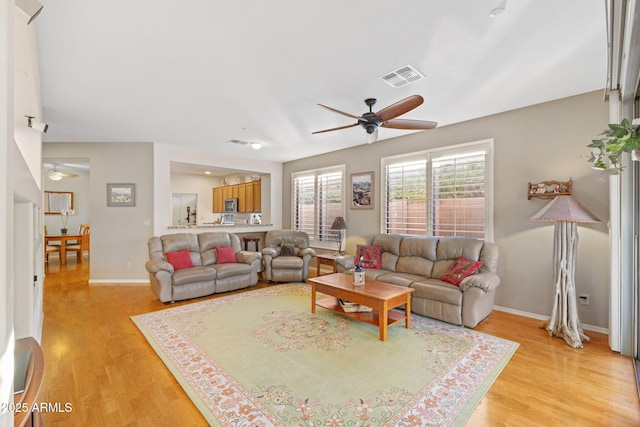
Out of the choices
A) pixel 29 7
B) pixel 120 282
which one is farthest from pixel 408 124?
pixel 120 282

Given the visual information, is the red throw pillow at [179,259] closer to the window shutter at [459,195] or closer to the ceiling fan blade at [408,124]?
the ceiling fan blade at [408,124]

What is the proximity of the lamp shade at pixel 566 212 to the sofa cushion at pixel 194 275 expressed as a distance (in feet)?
14.8

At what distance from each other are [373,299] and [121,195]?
515cm

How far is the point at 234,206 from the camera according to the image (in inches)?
331

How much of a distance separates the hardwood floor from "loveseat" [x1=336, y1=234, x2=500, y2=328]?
1.22 feet

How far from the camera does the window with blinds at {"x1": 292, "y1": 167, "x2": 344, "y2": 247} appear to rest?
6.30m

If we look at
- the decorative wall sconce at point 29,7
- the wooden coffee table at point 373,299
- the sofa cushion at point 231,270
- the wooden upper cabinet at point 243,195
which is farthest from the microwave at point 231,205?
the decorative wall sconce at point 29,7

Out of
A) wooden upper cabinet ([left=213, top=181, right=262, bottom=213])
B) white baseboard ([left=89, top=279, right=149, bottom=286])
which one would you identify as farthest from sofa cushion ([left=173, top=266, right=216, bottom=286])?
wooden upper cabinet ([left=213, top=181, right=262, bottom=213])

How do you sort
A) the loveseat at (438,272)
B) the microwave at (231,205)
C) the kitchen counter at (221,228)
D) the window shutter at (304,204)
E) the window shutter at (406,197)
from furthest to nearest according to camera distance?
the microwave at (231,205) < the window shutter at (304,204) < the kitchen counter at (221,228) < the window shutter at (406,197) < the loveseat at (438,272)

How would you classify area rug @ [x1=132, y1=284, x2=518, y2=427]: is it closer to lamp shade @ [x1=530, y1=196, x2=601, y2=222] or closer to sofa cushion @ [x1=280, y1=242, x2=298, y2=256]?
lamp shade @ [x1=530, y1=196, x2=601, y2=222]

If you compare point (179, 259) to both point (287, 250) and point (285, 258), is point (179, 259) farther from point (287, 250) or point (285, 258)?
point (287, 250)

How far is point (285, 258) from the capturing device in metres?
5.62

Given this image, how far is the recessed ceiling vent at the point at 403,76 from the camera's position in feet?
9.11

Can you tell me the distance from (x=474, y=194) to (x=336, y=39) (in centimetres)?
308
